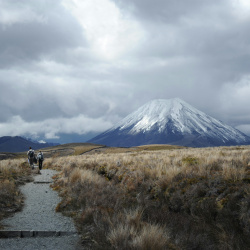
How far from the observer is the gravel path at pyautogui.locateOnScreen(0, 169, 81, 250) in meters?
5.91

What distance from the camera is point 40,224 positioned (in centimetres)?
748

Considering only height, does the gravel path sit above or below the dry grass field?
below

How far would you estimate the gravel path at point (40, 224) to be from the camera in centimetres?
591

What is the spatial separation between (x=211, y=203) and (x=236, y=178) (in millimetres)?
1716

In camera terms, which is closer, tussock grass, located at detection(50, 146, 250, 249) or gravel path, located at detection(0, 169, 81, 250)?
tussock grass, located at detection(50, 146, 250, 249)

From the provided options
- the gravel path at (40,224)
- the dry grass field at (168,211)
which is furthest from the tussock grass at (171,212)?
the gravel path at (40,224)

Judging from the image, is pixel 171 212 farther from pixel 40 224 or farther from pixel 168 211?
pixel 40 224

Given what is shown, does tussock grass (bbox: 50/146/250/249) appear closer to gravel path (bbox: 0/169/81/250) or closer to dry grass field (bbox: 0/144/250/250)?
dry grass field (bbox: 0/144/250/250)

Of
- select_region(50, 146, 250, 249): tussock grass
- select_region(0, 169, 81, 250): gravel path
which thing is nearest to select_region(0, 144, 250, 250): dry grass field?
select_region(50, 146, 250, 249): tussock grass

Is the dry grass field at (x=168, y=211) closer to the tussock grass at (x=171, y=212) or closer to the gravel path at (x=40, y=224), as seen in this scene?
the tussock grass at (x=171, y=212)

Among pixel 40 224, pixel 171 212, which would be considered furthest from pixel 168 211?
pixel 40 224

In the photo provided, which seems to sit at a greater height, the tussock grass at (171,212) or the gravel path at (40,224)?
the tussock grass at (171,212)

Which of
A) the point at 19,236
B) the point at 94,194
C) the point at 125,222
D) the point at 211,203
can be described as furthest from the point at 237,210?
the point at 19,236

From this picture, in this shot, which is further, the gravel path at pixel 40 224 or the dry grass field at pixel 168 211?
the gravel path at pixel 40 224
